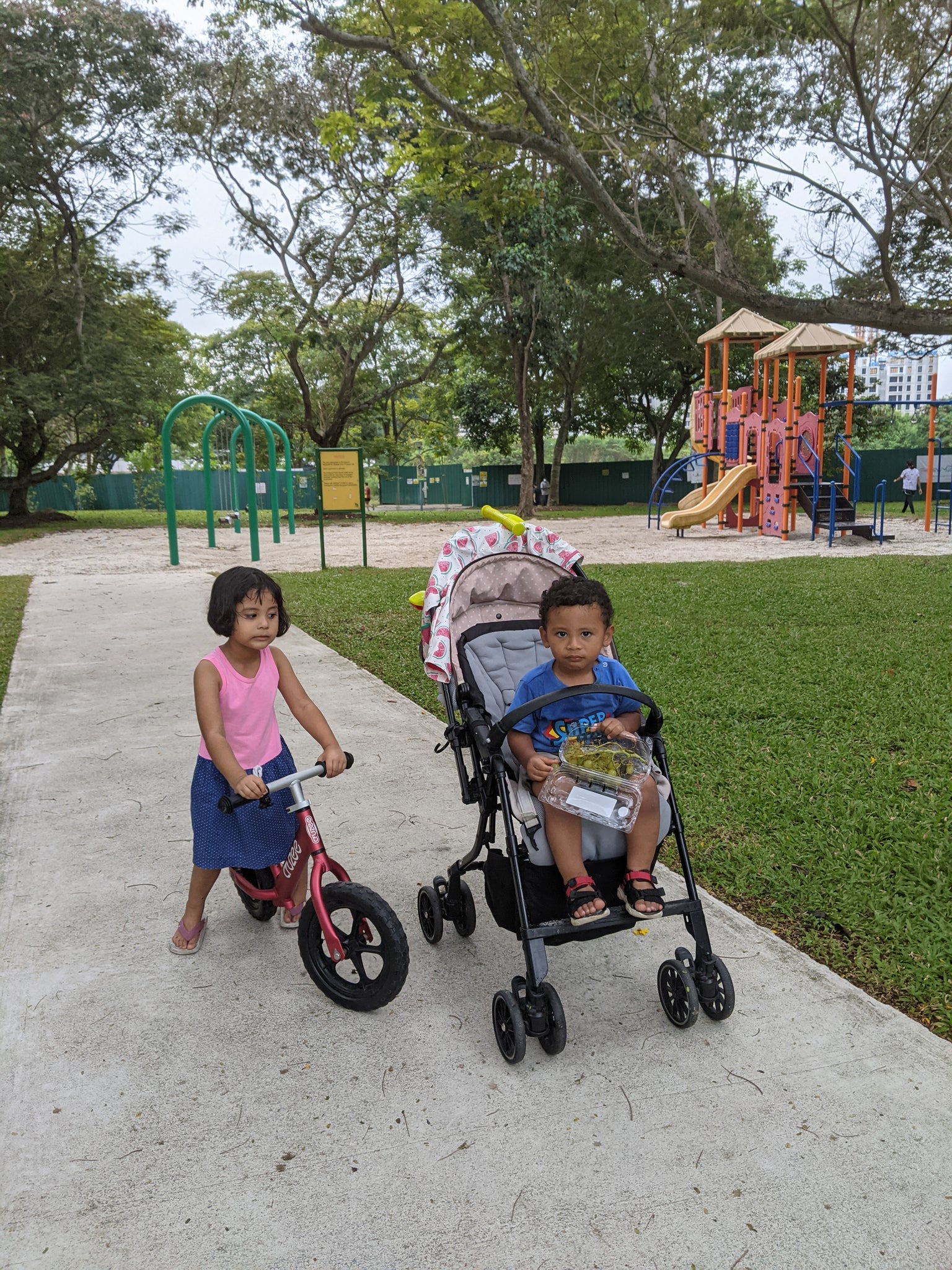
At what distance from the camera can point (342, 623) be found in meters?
8.76

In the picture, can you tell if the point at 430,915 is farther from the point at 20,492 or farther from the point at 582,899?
the point at 20,492

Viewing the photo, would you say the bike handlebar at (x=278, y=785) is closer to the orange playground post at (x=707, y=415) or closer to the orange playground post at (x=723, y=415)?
the orange playground post at (x=723, y=415)

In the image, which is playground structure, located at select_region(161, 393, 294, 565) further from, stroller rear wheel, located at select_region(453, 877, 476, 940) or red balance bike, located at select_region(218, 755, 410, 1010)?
red balance bike, located at select_region(218, 755, 410, 1010)

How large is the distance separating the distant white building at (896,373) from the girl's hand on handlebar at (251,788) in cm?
1628

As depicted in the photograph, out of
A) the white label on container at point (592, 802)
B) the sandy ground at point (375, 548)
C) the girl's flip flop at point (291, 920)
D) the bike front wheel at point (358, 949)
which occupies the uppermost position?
the white label on container at point (592, 802)

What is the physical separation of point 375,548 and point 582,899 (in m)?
15.6

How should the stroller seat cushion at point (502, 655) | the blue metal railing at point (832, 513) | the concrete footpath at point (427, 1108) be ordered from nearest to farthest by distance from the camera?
the concrete footpath at point (427, 1108) < the stroller seat cushion at point (502, 655) < the blue metal railing at point (832, 513)

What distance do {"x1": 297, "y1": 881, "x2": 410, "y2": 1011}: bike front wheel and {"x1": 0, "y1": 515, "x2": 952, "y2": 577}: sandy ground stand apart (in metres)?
11.3

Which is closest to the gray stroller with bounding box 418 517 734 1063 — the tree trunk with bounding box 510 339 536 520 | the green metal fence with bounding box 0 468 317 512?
the tree trunk with bounding box 510 339 536 520

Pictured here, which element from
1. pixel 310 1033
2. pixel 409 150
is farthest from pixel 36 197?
pixel 310 1033

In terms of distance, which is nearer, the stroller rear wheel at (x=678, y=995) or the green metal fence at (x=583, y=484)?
the stroller rear wheel at (x=678, y=995)

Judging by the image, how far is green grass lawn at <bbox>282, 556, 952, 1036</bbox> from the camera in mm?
3051

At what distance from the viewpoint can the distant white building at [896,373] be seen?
2387 cm

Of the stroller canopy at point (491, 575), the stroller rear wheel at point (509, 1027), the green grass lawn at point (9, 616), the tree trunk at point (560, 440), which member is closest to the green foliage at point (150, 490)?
the tree trunk at point (560, 440)
